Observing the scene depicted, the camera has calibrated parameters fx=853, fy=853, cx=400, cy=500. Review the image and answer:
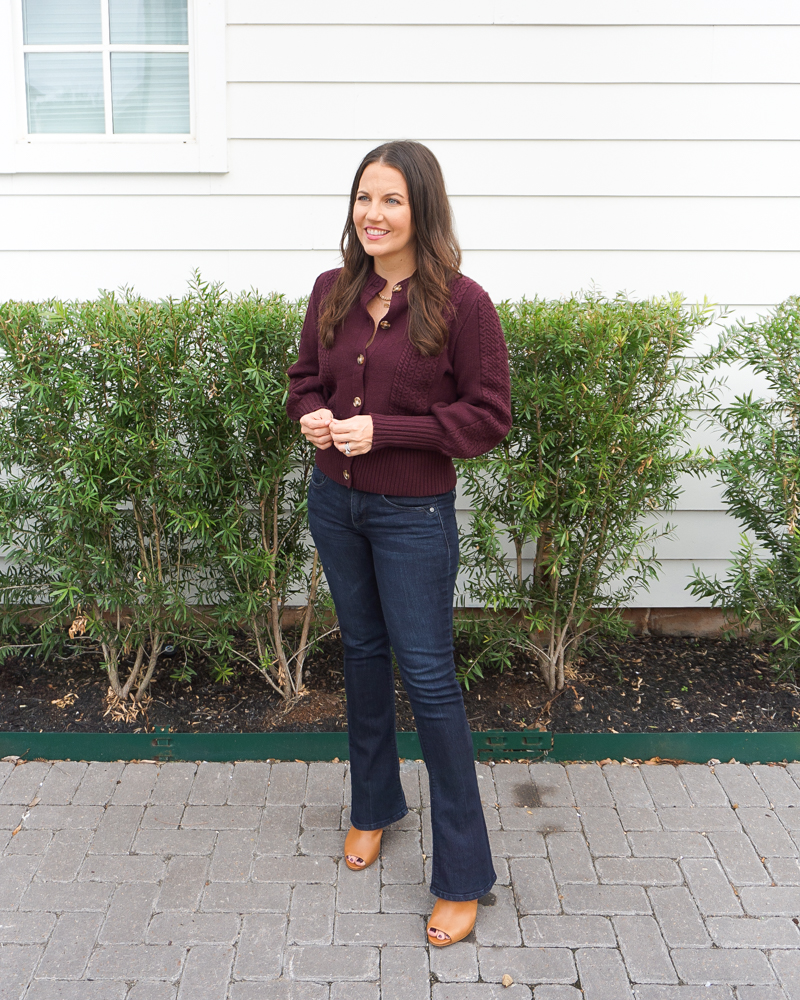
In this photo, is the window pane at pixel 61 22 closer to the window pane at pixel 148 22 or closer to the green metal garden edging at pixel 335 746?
the window pane at pixel 148 22

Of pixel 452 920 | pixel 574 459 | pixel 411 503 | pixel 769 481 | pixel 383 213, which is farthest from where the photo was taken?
pixel 769 481

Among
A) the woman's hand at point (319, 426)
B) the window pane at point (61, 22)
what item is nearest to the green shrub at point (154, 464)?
the woman's hand at point (319, 426)

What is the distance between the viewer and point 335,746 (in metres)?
3.23

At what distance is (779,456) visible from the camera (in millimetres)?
3398

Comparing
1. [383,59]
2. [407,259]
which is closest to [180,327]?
[407,259]

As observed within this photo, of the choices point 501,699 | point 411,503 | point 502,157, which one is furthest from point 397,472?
point 502,157

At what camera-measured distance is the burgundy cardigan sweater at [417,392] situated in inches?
86.7

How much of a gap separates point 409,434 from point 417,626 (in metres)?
0.52

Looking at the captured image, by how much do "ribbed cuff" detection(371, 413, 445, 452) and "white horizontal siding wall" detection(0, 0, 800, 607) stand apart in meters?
1.81

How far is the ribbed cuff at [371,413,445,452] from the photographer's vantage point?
219cm

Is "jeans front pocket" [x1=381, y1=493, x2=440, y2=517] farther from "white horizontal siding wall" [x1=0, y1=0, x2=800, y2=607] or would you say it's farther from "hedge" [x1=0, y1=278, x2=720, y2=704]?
"white horizontal siding wall" [x1=0, y1=0, x2=800, y2=607]

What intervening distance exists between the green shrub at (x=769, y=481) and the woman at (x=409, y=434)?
1.61m

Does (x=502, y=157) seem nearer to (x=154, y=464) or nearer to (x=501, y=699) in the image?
(x=154, y=464)

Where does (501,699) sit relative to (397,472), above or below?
below
